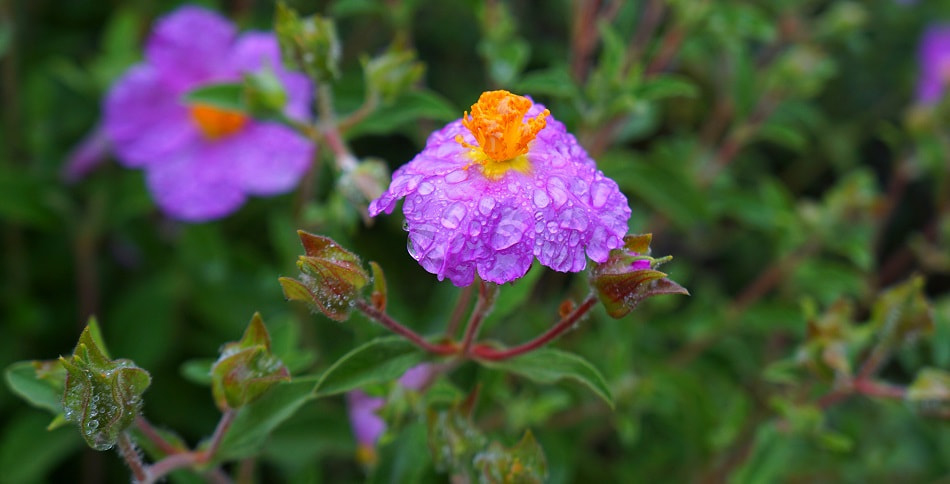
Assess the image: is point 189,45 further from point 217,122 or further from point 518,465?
point 518,465

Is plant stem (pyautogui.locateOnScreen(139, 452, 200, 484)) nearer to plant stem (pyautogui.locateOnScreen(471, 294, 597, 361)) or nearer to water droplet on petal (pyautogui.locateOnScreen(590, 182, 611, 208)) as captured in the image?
plant stem (pyautogui.locateOnScreen(471, 294, 597, 361))

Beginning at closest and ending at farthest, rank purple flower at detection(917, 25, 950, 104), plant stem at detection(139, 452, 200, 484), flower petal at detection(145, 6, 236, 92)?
plant stem at detection(139, 452, 200, 484), flower petal at detection(145, 6, 236, 92), purple flower at detection(917, 25, 950, 104)

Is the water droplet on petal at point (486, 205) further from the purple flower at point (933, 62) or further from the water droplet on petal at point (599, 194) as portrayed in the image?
the purple flower at point (933, 62)

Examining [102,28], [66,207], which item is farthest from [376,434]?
[102,28]

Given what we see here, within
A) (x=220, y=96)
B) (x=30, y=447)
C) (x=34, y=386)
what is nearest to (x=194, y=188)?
(x=220, y=96)

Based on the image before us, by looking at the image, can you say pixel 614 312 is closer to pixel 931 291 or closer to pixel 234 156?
pixel 234 156

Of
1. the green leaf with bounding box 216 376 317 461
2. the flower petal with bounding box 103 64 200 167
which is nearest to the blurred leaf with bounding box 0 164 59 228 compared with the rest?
the flower petal with bounding box 103 64 200 167

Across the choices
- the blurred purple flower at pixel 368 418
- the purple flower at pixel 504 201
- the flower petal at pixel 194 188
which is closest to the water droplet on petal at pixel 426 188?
the purple flower at pixel 504 201
